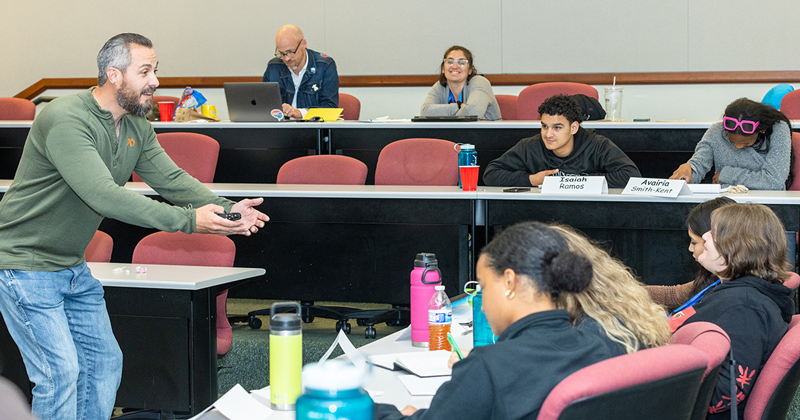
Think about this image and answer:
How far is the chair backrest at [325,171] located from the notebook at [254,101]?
966 millimetres

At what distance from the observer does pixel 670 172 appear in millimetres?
4332

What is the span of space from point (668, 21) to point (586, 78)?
0.85 meters

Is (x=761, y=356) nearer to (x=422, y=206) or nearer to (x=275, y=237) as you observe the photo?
(x=422, y=206)

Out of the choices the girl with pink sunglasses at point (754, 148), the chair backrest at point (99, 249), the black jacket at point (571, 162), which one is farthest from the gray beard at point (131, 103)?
the girl with pink sunglasses at point (754, 148)

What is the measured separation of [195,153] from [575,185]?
2090mm

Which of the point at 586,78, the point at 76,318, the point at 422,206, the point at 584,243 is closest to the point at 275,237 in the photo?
the point at 422,206

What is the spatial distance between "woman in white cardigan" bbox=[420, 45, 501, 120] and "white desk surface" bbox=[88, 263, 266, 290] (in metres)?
2.79

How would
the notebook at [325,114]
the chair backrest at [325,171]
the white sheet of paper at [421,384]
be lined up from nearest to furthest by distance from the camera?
the white sheet of paper at [421,384] → the chair backrest at [325,171] → the notebook at [325,114]

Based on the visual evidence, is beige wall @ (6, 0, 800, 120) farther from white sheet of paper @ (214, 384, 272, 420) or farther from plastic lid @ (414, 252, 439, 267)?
white sheet of paper @ (214, 384, 272, 420)

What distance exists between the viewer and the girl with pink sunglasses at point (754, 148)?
139 inches

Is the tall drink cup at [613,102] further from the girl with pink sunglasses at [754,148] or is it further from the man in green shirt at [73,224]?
the man in green shirt at [73,224]

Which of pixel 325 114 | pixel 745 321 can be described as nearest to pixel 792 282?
pixel 745 321

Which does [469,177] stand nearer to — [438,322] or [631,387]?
[438,322]

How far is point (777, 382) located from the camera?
5.03ft
